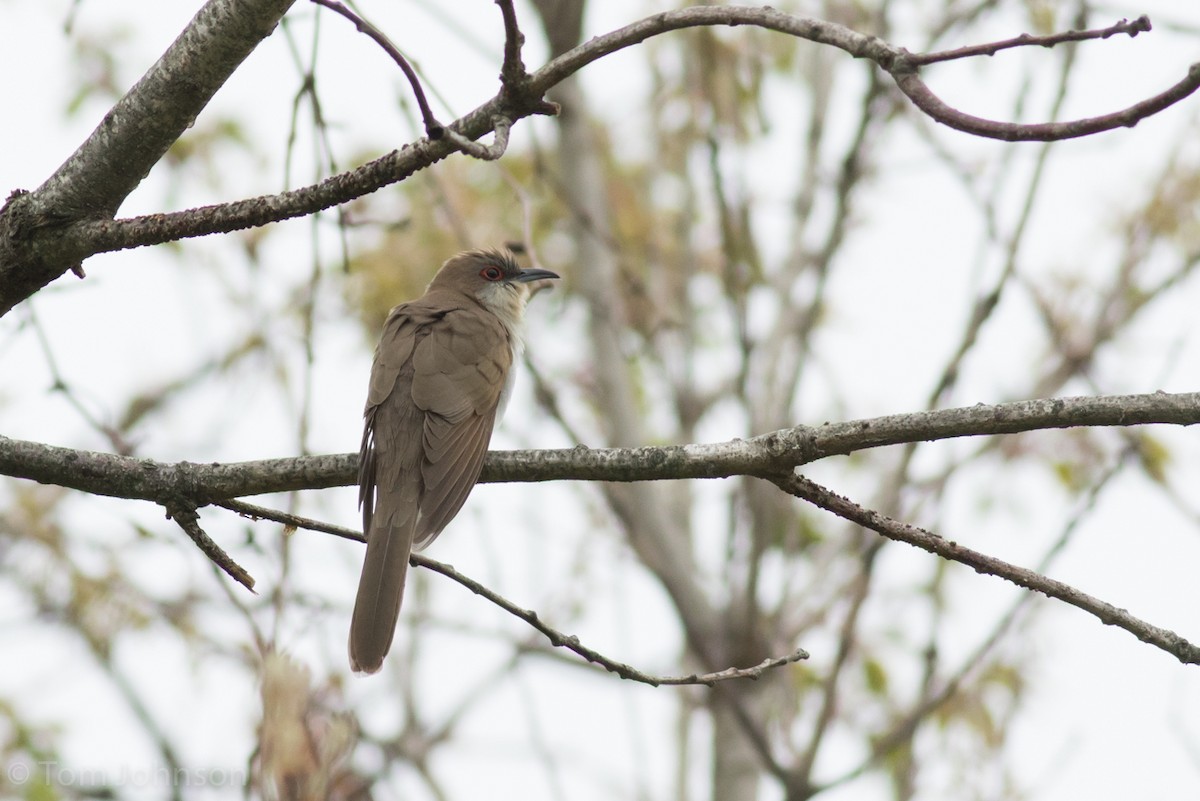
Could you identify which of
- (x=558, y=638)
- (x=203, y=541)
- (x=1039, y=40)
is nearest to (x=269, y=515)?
(x=203, y=541)

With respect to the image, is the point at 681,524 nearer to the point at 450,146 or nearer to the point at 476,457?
the point at 476,457

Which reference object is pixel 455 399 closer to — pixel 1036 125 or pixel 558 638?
pixel 558 638

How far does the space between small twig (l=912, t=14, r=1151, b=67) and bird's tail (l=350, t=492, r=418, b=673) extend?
2.13 metres

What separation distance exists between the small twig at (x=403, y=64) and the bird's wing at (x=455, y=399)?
160cm

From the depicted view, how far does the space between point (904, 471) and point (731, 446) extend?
4282 mm

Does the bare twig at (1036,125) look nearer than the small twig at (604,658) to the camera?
Yes

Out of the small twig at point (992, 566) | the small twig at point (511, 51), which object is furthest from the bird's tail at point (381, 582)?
the small twig at point (511, 51)

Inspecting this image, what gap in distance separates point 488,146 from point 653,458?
791mm

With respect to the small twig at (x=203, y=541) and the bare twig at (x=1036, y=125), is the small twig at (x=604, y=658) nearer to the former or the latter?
the small twig at (x=203, y=541)

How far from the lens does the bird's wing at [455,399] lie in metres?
4.20

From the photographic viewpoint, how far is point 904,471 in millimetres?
6758

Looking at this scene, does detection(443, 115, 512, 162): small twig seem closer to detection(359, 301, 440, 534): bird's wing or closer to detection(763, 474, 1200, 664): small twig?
detection(763, 474, 1200, 664): small twig

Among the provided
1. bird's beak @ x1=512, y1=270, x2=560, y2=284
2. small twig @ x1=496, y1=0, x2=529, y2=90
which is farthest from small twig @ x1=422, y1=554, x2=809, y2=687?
bird's beak @ x1=512, y1=270, x2=560, y2=284

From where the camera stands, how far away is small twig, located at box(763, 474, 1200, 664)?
2.48 meters
